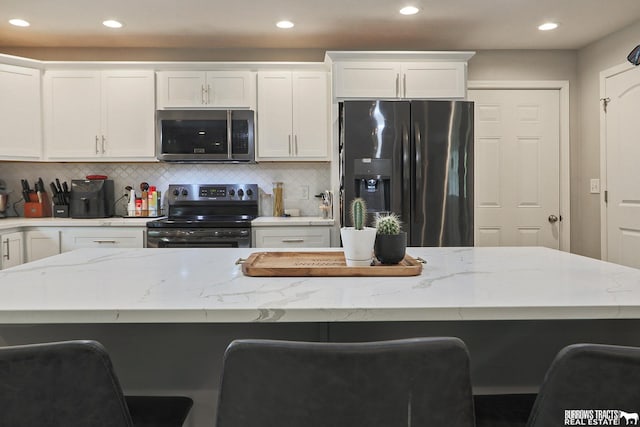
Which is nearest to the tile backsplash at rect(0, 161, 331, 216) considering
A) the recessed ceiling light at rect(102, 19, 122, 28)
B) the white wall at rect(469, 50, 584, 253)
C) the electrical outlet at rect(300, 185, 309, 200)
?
the electrical outlet at rect(300, 185, 309, 200)

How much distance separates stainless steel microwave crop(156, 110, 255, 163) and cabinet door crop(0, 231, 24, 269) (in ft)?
4.08

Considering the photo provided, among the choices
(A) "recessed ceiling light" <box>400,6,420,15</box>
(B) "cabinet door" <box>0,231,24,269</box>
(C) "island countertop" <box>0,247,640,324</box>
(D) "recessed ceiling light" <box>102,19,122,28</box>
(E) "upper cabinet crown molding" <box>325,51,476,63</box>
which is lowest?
(B) "cabinet door" <box>0,231,24,269</box>

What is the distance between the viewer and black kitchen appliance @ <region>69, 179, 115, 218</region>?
3900 mm

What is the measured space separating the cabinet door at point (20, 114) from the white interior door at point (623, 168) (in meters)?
4.77

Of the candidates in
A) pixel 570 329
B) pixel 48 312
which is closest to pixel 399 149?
pixel 570 329

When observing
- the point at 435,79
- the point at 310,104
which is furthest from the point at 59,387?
the point at 435,79

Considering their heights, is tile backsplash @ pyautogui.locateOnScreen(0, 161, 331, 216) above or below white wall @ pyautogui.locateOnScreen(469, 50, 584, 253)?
below

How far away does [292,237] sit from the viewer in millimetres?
3699

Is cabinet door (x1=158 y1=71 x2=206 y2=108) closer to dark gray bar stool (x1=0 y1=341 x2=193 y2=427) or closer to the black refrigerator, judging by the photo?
the black refrigerator

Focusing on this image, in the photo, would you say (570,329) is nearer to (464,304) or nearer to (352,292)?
(464,304)

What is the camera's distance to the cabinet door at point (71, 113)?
388 cm

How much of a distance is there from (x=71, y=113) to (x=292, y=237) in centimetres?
216

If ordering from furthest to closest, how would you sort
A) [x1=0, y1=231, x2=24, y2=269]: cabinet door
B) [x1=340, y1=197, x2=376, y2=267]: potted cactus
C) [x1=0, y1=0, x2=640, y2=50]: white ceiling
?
[x1=0, y1=231, x2=24, y2=269]: cabinet door < [x1=0, y1=0, x2=640, y2=50]: white ceiling < [x1=340, y1=197, x2=376, y2=267]: potted cactus

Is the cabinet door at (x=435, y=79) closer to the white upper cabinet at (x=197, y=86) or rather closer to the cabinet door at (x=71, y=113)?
the white upper cabinet at (x=197, y=86)
